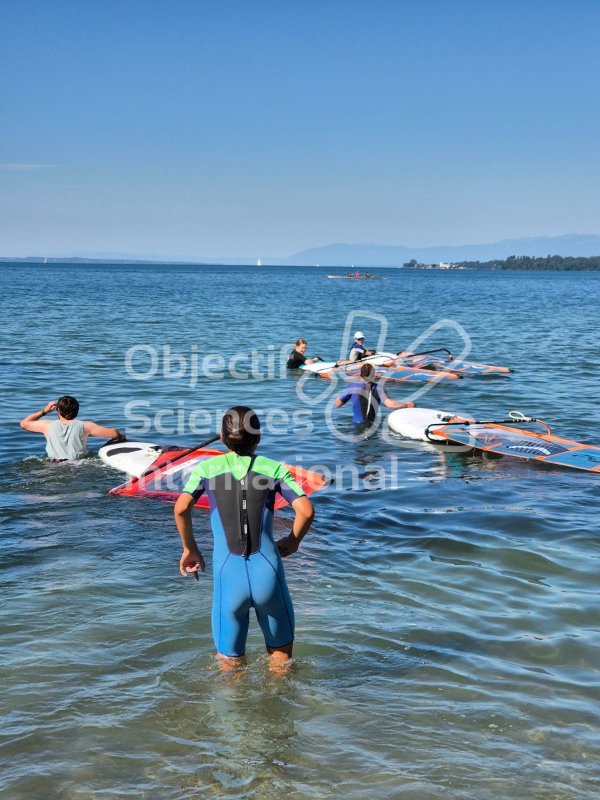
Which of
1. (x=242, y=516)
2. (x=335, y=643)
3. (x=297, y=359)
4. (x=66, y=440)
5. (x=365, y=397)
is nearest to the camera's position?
(x=242, y=516)

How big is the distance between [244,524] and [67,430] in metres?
7.12

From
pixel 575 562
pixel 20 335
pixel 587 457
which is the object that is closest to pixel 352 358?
pixel 587 457

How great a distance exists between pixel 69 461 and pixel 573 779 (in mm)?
8961

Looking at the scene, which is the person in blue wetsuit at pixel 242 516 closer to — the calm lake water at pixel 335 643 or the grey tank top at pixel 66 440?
the calm lake water at pixel 335 643

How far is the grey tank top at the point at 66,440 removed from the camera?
11734 millimetres

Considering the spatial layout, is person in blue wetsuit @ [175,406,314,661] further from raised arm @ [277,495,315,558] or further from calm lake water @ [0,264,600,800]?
calm lake water @ [0,264,600,800]

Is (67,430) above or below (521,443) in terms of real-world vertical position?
above

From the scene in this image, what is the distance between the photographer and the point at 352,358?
73.7ft

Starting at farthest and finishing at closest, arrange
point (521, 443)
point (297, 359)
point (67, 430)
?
point (297, 359)
point (521, 443)
point (67, 430)

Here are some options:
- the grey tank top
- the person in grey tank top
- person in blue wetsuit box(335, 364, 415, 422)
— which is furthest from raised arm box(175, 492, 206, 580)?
person in blue wetsuit box(335, 364, 415, 422)

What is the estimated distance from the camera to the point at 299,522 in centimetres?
539

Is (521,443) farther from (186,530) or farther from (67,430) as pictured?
(186,530)

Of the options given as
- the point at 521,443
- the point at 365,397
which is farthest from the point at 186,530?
the point at 365,397

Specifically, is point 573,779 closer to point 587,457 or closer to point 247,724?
point 247,724
